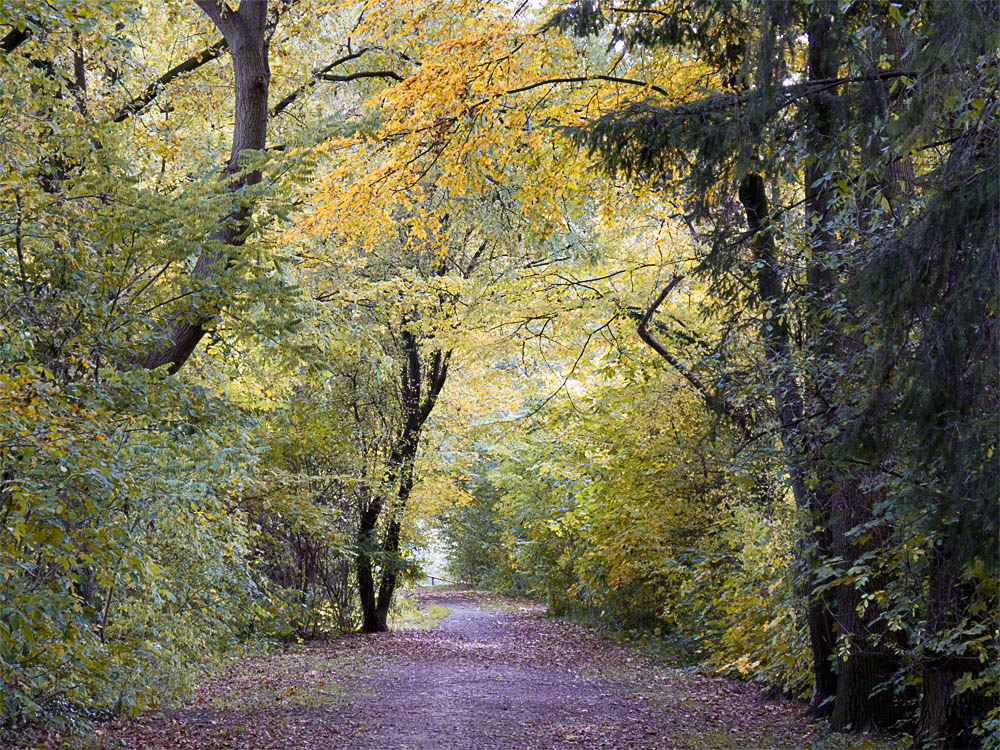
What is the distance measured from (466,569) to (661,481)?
979 inches

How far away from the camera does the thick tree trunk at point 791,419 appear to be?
6660 mm

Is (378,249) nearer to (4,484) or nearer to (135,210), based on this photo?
(135,210)

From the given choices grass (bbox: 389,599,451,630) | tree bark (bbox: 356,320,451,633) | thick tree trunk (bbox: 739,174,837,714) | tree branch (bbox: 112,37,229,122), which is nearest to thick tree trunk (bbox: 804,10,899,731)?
thick tree trunk (bbox: 739,174,837,714)

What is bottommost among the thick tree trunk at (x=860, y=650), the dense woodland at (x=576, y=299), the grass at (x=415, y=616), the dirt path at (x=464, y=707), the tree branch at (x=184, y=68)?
the grass at (x=415, y=616)

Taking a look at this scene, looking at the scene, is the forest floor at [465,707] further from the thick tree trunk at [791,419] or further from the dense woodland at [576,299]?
the thick tree trunk at [791,419]

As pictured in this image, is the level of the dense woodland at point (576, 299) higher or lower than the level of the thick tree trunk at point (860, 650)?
higher

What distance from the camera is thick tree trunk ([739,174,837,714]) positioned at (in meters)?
6.66

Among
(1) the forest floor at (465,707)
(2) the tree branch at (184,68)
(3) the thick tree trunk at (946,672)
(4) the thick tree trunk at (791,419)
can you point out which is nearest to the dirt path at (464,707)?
(1) the forest floor at (465,707)

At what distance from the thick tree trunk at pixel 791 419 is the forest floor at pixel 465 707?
698mm

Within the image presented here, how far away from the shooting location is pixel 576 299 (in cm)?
1173

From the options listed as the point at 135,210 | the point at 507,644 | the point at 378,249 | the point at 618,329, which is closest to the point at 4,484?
the point at 135,210

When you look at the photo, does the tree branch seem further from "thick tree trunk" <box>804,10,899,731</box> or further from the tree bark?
"thick tree trunk" <box>804,10,899,731</box>

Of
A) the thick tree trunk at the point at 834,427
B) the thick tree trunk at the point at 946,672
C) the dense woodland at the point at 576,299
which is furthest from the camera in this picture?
the thick tree trunk at the point at 946,672

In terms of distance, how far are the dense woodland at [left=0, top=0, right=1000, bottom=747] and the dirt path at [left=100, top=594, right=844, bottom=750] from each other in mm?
570
